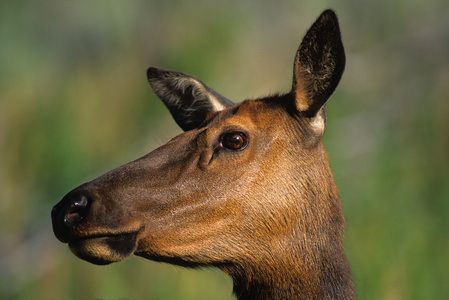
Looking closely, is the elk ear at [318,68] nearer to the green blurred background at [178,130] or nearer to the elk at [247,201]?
the elk at [247,201]

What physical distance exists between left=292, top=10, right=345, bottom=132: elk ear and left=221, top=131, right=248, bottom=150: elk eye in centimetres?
38

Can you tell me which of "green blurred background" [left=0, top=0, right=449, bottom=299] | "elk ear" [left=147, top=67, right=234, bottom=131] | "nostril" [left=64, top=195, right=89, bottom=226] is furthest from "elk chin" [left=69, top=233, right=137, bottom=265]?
"green blurred background" [left=0, top=0, right=449, bottom=299]

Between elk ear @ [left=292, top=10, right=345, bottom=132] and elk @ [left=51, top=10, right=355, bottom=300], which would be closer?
elk @ [left=51, top=10, right=355, bottom=300]

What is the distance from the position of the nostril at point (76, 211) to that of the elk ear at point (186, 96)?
1516 millimetres

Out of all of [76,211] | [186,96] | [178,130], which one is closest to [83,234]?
[76,211]

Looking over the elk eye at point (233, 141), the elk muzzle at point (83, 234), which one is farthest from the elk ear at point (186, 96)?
the elk muzzle at point (83, 234)

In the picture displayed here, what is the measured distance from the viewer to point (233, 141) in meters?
3.86

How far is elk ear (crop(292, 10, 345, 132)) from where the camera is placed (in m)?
3.90

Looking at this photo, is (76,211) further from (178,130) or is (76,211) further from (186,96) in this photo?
(178,130)

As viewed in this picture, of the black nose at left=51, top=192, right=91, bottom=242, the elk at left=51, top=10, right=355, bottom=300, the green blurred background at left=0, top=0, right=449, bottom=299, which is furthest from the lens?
the green blurred background at left=0, top=0, right=449, bottom=299

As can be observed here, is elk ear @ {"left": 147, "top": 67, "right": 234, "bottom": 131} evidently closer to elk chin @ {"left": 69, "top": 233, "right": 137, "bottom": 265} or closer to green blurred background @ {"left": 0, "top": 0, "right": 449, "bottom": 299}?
elk chin @ {"left": 69, "top": 233, "right": 137, "bottom": 265}

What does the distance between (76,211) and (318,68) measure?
5.02 feet

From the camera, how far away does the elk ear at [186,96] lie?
4.68 meters

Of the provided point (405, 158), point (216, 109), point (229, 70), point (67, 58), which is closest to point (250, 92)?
point (229, 70)
